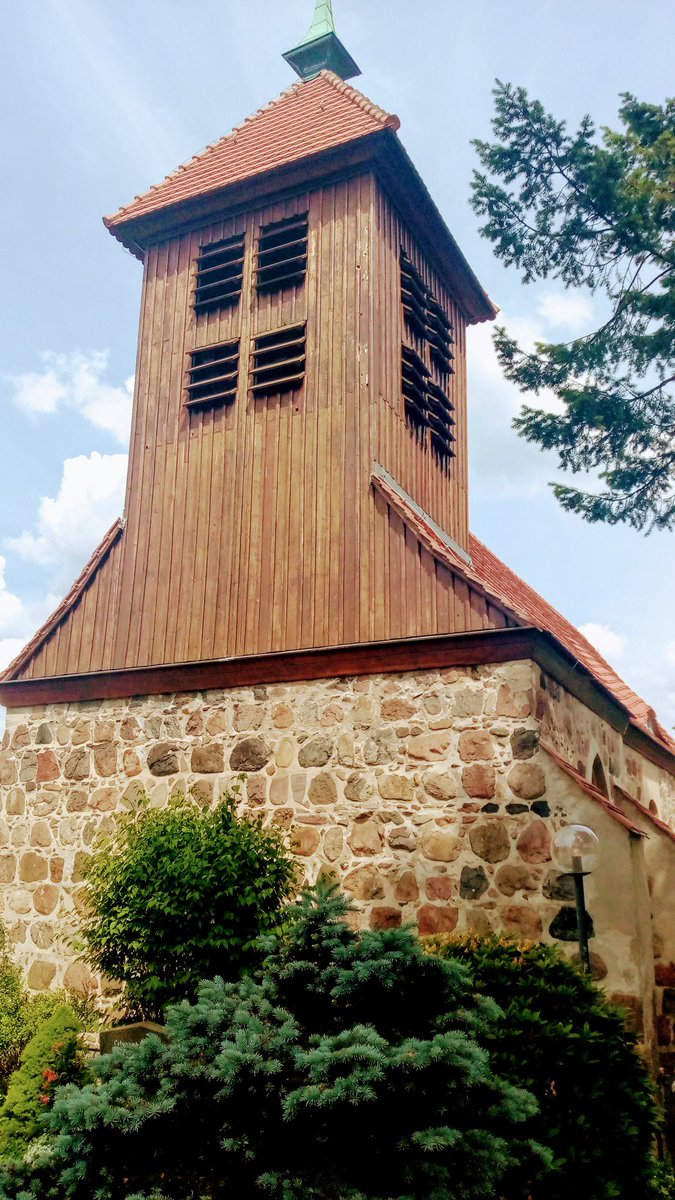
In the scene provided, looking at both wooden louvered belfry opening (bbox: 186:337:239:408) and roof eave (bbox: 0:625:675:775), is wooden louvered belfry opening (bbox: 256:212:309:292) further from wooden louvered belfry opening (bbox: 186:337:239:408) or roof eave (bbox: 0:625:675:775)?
roof eave (bbox: 0:625:675:775)

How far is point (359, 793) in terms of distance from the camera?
915cm

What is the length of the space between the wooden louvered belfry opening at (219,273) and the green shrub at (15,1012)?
321 inches

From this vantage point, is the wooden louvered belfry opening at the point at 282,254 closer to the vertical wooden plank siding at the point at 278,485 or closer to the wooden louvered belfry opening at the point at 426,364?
the vertical wooden plank siding at the point at 278,485

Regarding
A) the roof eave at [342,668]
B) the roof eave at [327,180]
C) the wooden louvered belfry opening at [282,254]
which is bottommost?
the roof eave at [342,668]

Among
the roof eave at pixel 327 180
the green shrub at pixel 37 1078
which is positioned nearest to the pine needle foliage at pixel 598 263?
the roof eave at pixel 327 180

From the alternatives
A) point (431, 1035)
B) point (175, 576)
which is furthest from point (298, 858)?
point (431, 1035)

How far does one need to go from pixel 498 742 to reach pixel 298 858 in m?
2.29

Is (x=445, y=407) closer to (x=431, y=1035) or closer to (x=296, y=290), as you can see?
(x=296, y=290)

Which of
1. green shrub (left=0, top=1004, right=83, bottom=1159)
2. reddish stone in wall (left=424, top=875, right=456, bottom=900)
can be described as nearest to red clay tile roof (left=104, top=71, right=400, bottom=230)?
reddish stone in wall (left=424, top=875, right=456, bottom=900)

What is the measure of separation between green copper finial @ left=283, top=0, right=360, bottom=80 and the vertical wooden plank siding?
497 cm

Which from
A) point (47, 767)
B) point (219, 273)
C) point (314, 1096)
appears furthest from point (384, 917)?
point (219, 273)

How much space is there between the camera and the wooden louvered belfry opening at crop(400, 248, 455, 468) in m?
11.7

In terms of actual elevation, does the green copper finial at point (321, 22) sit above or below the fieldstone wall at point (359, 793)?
above

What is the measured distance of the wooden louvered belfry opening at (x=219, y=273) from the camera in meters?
11.9
